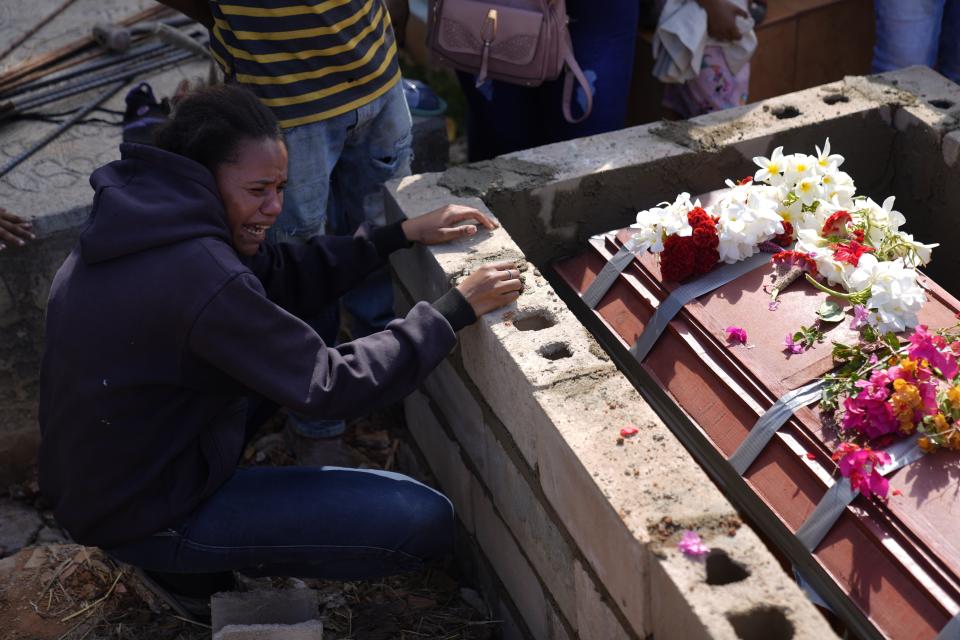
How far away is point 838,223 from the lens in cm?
346

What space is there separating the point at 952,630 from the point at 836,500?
0.42 metres

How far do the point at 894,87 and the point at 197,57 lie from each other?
3173mm

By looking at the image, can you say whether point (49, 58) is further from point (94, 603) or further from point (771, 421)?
point (771, 421)

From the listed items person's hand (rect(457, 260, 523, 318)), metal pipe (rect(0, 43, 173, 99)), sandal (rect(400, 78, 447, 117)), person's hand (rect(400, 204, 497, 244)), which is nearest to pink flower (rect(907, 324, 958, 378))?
person's hand (rect(457, 260, 523, 318))

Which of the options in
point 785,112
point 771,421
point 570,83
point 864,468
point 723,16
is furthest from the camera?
point 723,16

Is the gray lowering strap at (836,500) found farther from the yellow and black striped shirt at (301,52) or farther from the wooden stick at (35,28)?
the wooden stick at (35,28)

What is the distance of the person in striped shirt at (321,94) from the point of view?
356cm

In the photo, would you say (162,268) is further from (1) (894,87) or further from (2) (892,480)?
(1) (894,87)

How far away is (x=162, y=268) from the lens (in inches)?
111

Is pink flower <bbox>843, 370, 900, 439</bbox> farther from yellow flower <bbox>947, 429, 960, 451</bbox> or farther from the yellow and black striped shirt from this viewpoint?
the yellow and black striped shirt

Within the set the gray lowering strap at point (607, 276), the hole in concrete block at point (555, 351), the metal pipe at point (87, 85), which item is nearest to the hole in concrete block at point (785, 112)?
the gray lowering strap at point (607, 276)

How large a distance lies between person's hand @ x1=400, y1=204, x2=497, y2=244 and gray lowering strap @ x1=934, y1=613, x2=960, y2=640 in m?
1.75

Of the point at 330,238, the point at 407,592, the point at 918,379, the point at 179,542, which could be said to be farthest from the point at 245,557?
the point at 918,379

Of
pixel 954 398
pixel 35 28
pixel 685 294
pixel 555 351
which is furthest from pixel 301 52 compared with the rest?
pixel 35 28
